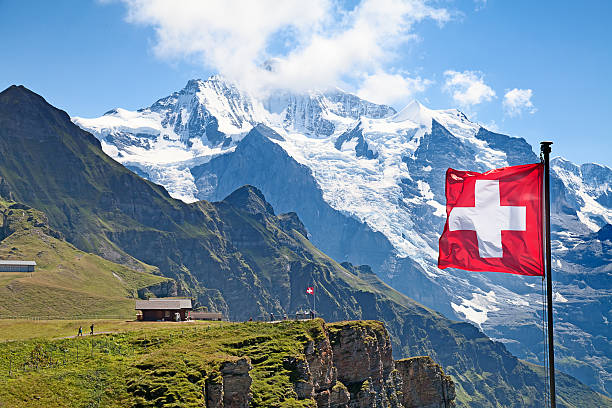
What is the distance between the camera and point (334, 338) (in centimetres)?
13488

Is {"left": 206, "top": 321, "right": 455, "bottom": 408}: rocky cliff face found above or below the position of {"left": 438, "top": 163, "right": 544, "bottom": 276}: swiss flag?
below

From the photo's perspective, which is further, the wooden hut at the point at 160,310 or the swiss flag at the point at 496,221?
the wooden hut at the point at 160,310

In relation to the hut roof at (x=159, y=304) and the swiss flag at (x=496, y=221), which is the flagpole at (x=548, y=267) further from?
the hut roof at (x=159, y=304)

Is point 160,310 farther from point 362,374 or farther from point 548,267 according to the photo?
point 548,267

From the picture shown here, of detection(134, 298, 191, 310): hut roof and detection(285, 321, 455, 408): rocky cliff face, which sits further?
detection(134, 298, 191, 310): hut roof

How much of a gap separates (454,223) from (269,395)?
62855 millimetres

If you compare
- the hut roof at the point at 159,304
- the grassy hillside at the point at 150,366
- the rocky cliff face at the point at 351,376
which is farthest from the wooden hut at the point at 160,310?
the rocky cliff face at the point at 351,376

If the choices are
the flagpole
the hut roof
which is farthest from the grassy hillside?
the flagpole

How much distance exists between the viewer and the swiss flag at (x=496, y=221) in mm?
42438

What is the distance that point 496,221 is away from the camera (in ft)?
145

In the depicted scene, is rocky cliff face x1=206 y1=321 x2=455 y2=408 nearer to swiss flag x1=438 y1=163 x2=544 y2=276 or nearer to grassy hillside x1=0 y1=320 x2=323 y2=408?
grassy hillside x1=0 y1=320 x2=323 y2=408

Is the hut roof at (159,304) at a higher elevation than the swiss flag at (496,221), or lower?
lower

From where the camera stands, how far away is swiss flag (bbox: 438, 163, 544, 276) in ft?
139

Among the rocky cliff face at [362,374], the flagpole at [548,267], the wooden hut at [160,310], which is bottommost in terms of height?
the rocky cliff face at [362,374]
